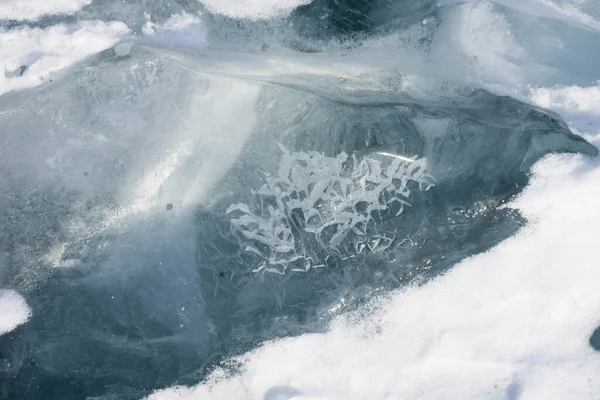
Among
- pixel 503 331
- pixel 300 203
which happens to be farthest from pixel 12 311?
pixel 503 331

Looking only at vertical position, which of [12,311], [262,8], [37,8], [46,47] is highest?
[262,8]

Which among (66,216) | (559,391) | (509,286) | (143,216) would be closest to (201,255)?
(143,216)

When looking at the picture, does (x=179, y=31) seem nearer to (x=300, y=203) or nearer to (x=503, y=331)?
(x=300, y=203)

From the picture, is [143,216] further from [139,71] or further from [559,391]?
[559,391]

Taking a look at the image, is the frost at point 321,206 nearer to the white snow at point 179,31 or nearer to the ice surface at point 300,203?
the ice surface at point 300,203

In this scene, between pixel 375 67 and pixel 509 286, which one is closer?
pixel 509 286

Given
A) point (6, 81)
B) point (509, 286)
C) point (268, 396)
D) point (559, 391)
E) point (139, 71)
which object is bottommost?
point (268, 396)

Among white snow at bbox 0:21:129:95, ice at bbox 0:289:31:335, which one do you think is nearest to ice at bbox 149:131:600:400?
ice at bbox 0:289:31:335
